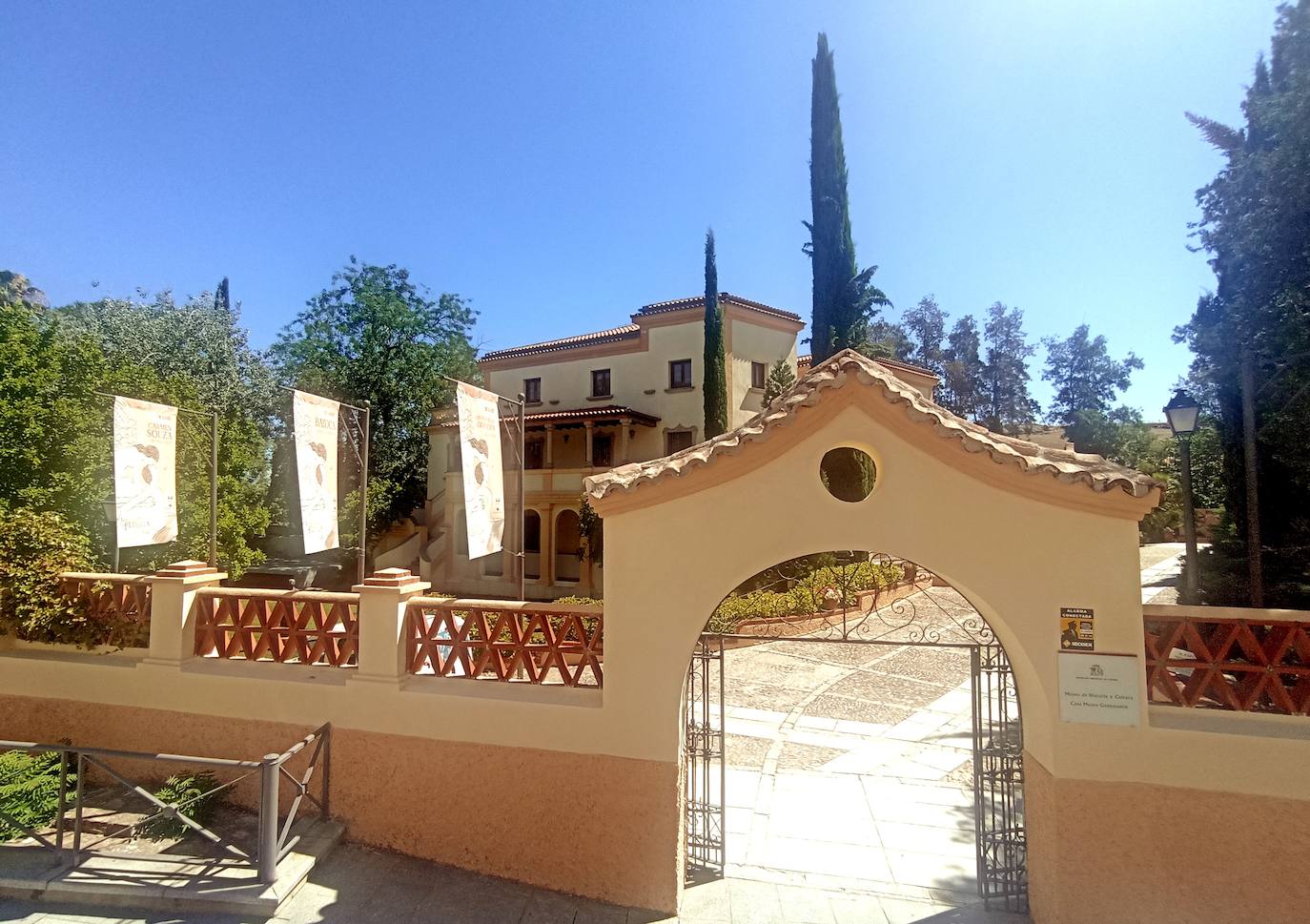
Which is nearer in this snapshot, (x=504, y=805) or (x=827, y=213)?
(x=504, y=805)

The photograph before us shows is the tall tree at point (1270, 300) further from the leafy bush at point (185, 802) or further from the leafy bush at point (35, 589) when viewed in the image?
the leafy bush at point (35, 589)

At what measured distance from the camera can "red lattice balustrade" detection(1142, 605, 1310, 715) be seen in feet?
13.9

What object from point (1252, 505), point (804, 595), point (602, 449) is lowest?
point (804, 595)

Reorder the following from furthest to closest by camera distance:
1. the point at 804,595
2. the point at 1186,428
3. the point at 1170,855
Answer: the point at 804,595
the point at 1186,428
the point at 1170,855

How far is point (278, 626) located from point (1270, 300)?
1661cm

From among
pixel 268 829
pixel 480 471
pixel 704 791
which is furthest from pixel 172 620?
pixel 704 791

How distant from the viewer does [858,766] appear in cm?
791

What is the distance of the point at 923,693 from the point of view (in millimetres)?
10836

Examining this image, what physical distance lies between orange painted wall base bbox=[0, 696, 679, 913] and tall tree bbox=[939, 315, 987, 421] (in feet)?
124

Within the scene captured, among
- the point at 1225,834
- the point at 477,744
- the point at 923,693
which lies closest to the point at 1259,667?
the point at 1225,834

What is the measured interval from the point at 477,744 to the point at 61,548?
5.69 meters

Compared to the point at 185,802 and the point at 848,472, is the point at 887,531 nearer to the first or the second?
the point at 185,802

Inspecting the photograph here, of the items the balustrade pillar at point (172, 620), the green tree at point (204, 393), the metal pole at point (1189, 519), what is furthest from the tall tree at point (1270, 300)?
the green tree at point (204, 393)

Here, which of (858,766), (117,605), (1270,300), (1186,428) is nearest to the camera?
(117,605)
